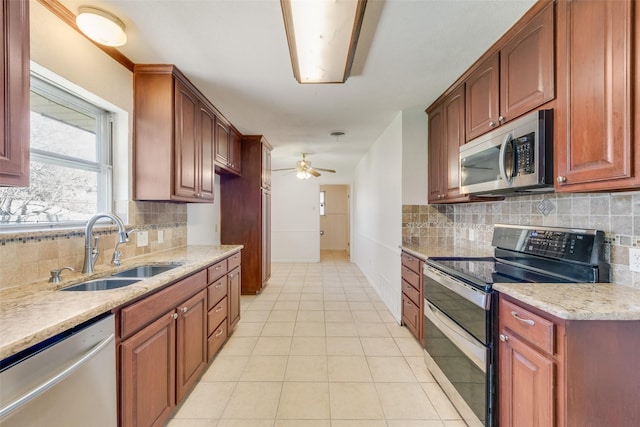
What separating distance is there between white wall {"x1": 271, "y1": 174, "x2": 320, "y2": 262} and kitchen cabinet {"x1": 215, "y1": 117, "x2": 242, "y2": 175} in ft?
9.91

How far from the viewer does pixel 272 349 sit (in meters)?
2.63

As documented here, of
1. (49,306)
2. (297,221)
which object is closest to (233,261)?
(49,306)

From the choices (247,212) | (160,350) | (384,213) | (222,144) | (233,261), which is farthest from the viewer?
(247,212)

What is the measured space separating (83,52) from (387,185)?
326 centimetres

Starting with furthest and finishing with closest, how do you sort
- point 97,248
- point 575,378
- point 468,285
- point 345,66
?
point 345,66, point 97,248, point 468,285, point 575,378

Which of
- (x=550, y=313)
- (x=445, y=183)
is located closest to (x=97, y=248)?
(x=550, y=313)

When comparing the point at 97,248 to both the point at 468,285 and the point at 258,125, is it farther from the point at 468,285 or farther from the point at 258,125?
the point at 258,125

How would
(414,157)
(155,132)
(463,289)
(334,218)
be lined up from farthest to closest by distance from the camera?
(334,218) < (414,157) < (155,132) < (463,289)

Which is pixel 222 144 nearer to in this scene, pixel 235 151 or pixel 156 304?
pixel 235 151

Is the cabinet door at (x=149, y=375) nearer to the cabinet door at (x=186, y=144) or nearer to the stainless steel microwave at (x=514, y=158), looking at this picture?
the cabinet door at (x=186, y=144)

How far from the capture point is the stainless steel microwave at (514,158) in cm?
152

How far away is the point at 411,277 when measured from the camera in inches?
109

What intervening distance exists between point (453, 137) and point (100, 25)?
273 cm

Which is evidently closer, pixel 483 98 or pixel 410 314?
pixel 483 98
